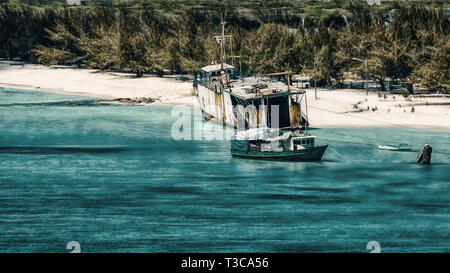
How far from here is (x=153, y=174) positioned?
178 feet

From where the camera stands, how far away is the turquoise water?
3669 centimetres

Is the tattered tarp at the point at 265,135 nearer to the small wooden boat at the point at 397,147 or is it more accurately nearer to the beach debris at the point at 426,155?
the small wooden boat at the point at 397,147

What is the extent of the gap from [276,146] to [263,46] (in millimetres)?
56538

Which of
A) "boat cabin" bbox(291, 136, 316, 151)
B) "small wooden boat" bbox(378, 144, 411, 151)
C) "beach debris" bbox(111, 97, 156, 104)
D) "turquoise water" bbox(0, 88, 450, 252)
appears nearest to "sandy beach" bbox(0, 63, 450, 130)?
"beach debris" bbox(111, 97, 156, 104)

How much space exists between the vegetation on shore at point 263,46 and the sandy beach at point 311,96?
3.56m

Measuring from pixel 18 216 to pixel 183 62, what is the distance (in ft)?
266

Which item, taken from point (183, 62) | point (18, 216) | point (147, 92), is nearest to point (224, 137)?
point (18, 216)

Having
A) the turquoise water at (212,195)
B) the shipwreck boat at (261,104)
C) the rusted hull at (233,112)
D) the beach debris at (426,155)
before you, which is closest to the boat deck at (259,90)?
the shipwreck boat at (261,104)

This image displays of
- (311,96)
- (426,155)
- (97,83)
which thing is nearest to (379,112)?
(311,96)

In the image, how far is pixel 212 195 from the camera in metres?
46.4

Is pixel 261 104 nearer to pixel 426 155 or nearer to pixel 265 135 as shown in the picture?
pixel 265 135

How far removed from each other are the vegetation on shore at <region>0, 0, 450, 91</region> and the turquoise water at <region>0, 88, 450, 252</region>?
2659 centimetres

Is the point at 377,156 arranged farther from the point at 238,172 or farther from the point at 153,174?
the point at 153,174

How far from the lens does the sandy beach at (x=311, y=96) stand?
254 ft
